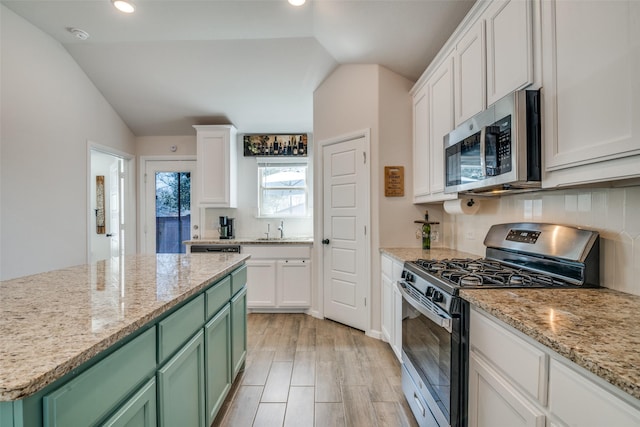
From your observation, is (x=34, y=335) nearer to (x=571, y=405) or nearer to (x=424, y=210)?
(x=571, y=405)

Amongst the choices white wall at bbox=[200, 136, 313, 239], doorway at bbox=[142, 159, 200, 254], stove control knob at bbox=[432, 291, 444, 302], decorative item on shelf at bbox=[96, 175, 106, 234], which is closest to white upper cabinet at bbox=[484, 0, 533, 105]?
stove control knob at bbox=[432, 291, 444, 302]

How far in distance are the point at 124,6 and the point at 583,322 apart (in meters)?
3.53

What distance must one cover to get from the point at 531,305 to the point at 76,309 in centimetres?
160

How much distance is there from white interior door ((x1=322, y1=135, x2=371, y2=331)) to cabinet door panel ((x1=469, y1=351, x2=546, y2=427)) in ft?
5.79

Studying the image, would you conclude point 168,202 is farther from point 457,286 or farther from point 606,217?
point 606,217

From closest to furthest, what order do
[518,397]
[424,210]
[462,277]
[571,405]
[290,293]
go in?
1. [571,405]
2. [518,397]
3. [462,277]
4. [424,210]
5. [290,293]

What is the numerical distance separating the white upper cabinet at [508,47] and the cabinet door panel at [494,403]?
124cm

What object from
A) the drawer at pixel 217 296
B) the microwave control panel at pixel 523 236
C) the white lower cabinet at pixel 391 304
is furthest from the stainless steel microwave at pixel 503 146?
the drawer at pixel 217 296

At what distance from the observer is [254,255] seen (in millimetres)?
3645

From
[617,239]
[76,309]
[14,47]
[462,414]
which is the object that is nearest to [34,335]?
[76,309]

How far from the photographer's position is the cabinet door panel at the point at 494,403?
0.90m

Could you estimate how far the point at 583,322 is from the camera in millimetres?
877

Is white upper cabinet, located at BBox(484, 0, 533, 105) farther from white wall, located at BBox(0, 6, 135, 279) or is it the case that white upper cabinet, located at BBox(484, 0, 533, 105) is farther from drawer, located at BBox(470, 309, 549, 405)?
white wall, located at BBox(0, 6, 135, 279)

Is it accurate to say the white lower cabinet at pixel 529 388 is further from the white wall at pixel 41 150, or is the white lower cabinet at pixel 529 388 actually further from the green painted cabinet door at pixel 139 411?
the white wall at pixel 41 150
